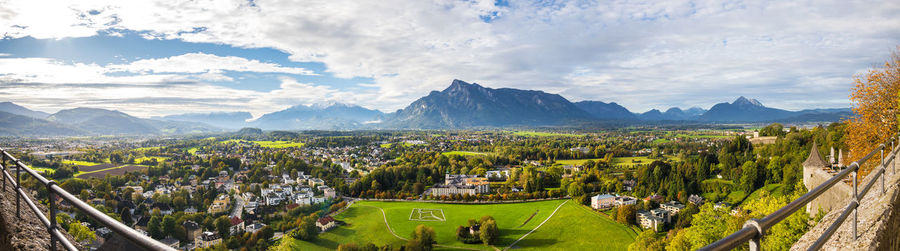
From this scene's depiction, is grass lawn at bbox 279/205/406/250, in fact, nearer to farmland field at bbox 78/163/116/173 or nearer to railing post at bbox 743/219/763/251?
farmland field at bbox 78/163/116/173

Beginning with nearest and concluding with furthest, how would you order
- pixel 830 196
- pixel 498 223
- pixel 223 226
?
pixel 830 196, pixel 223 226, pixel 498 223

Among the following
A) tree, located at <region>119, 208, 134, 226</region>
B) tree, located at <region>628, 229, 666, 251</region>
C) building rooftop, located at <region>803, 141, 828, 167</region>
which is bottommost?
tree, located at <region>628, 229, 666, 251</region>

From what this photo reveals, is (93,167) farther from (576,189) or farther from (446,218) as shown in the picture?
(576,189)

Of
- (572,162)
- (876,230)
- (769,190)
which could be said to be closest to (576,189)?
(769,190)

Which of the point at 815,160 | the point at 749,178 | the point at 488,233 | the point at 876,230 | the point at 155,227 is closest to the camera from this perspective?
the point at 876,230

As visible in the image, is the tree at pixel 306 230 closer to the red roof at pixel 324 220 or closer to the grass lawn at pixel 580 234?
the red roof at pixel 324 220

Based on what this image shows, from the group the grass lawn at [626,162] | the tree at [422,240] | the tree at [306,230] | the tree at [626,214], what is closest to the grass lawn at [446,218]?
the tree at [306,230]

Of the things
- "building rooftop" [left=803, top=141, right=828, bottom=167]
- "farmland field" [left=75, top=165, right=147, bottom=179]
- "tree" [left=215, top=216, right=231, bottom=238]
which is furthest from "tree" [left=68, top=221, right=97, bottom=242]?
"farmland field" [left=75, top=165, right=147, bottom=179]
